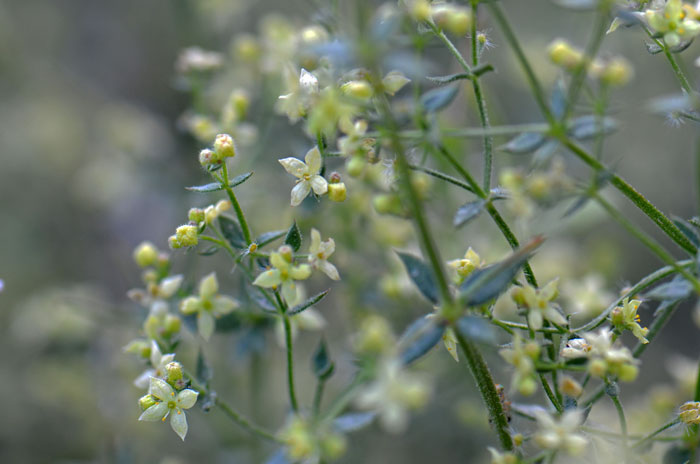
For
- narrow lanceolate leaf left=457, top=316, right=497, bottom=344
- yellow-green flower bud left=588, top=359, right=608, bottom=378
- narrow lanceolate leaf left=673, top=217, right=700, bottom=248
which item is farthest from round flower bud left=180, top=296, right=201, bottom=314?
narrow lanceolate leaf left=673, top=217, right=700, bottom=248

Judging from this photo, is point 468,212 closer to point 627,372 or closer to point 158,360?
point 627,372

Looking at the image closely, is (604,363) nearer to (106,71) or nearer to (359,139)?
(359,139)

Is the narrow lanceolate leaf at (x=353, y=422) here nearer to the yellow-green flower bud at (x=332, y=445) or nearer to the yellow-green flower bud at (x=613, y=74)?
the yellow-green flower bud at (x=332, y=445)

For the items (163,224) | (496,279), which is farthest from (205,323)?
(163,224)

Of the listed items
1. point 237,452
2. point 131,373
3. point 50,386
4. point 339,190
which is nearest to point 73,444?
point 50,386

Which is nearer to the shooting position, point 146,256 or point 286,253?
point 286,253
